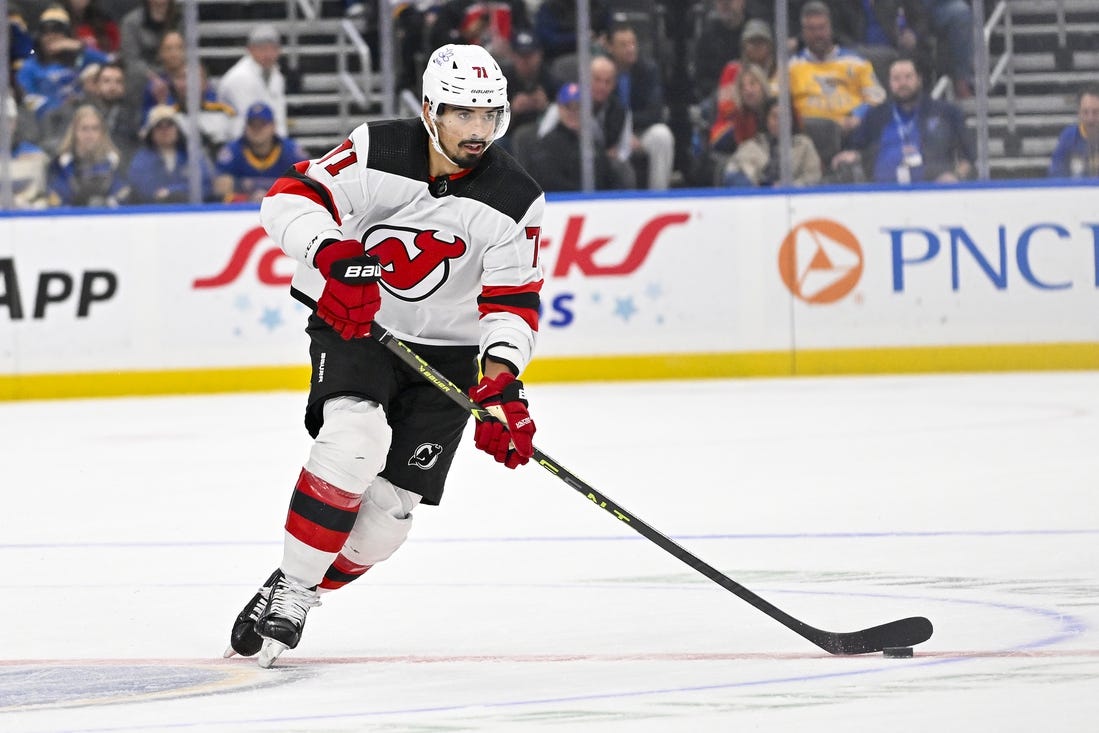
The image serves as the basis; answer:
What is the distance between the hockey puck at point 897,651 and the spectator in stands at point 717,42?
6.46 meters

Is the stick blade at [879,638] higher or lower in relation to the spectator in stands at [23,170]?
lower

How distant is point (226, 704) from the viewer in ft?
10.6

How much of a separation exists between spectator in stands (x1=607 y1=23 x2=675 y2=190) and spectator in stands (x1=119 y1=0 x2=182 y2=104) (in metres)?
2.09

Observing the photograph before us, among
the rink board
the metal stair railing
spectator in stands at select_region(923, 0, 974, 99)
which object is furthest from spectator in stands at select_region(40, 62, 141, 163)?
spectator in stands at select_region(923, 0, 974, 99)

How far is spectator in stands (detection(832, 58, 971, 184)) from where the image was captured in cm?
967

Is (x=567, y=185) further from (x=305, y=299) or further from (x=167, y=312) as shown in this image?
(x=305, y=299)

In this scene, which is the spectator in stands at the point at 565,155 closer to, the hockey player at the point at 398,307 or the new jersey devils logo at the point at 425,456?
the hockey player at the point at 398,307

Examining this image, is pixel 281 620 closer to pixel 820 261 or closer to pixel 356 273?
pixel 356 273

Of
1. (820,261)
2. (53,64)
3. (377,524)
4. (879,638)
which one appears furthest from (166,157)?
(879,638)

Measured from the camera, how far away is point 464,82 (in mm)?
3693

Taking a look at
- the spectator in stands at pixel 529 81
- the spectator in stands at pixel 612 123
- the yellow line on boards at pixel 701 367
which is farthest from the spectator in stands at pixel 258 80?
the spectator in stands at pixel 612 123

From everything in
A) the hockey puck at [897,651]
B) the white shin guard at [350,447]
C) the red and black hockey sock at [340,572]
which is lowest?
the hockey puck at [897,651]

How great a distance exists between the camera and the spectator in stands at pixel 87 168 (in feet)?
31.4

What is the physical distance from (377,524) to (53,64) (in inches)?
253
